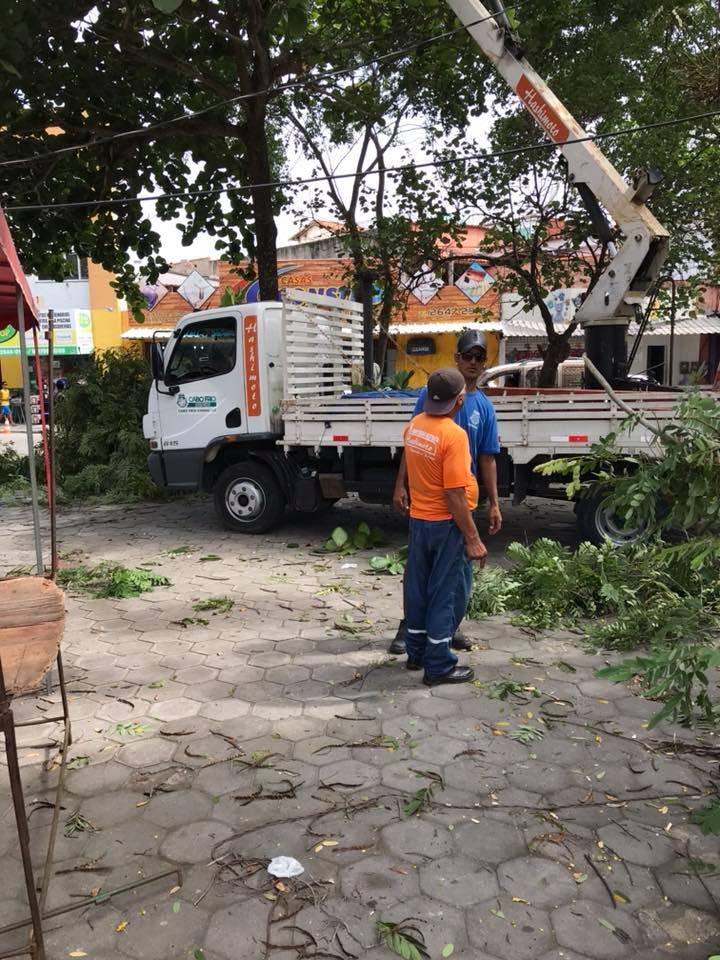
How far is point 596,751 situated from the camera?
3.29 metres

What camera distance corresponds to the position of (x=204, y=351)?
7898 mm

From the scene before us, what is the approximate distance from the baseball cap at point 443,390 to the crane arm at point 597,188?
4.01 m

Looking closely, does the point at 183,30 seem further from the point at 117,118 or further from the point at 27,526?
the point at 27,526

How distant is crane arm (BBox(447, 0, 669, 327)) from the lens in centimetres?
690

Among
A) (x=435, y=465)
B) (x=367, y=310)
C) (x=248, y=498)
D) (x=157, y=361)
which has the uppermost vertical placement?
(x=367, y=310)

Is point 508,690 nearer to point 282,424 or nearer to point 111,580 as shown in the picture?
point 111,580

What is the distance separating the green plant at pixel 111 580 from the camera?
5.93 meters

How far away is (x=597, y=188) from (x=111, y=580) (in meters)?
5.91

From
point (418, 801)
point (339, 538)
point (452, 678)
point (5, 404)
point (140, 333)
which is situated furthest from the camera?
point (5, 404)

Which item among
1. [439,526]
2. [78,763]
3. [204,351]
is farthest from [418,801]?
[204,351]

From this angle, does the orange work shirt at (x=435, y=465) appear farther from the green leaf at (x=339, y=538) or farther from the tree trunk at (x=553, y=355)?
the tree trunk at (x=553, y=355)

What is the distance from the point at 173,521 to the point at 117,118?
18.3 feet

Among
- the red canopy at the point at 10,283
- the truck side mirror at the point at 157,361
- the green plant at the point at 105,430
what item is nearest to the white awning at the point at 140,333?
the green plant at the point at 105,430

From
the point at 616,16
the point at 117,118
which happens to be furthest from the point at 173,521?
the point at 616,16
